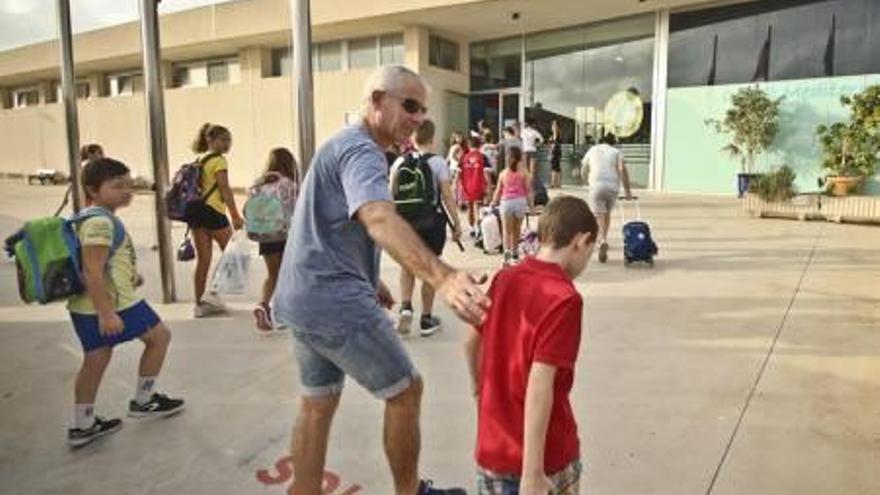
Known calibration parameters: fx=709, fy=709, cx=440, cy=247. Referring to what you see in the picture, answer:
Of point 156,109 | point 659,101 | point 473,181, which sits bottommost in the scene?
point 473,181

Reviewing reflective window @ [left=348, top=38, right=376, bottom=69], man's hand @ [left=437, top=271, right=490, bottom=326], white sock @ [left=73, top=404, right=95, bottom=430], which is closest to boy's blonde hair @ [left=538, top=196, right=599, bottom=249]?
man's hand @ [left=437, top=271, right=490, bottom=326]

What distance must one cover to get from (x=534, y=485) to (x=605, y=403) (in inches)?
92.1

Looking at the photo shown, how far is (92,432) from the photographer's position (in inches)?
140

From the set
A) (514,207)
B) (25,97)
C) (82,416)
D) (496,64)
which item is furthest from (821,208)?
(25,97)

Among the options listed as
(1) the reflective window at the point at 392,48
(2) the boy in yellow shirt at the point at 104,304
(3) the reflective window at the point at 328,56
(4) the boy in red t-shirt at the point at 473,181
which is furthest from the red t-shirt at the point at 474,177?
(3) the reflective window at the point at 328,56

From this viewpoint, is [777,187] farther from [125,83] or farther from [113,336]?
[125,83]

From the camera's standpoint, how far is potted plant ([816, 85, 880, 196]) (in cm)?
1298

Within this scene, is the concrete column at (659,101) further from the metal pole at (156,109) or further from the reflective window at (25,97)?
the reflective window at (25,97)

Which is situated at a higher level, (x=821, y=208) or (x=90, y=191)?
(x=90, y=191)

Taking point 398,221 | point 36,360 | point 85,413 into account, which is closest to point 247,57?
point 36,360

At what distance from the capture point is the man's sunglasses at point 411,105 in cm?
235

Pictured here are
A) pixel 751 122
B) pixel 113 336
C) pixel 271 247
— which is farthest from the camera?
pixel 751 122

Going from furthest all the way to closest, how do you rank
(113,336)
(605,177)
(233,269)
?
(605,177) < (233,269) < (113,336)

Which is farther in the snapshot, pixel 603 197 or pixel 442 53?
pixel 442 53
